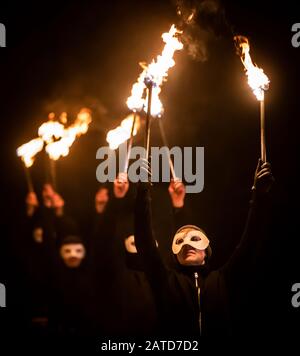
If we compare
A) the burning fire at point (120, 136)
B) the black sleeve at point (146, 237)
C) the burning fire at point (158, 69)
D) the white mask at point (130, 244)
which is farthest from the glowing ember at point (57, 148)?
the black sleeve at point (146, 237)

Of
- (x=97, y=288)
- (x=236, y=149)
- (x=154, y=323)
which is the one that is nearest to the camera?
(x=154, y=323)

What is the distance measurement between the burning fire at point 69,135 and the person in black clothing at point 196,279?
2848mm

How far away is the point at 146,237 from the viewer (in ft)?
11.3

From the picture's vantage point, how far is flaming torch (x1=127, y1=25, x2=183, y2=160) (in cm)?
373

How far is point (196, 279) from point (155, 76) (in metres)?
1.49

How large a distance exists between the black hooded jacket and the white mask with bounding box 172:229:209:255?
19 cm

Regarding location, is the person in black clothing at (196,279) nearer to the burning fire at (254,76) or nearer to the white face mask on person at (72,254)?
the burning fire at (254,76)

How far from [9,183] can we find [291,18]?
4.01 meters

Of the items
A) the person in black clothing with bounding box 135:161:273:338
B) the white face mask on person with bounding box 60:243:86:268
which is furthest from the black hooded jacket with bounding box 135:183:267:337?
the white face mask on person with bounding box 60:243:86:268

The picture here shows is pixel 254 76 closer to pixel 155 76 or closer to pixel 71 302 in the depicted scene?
pixel 155 76

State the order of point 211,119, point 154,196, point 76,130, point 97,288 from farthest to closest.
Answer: point 76,130 < point 211,119 < point 154,196 < point 97,288
